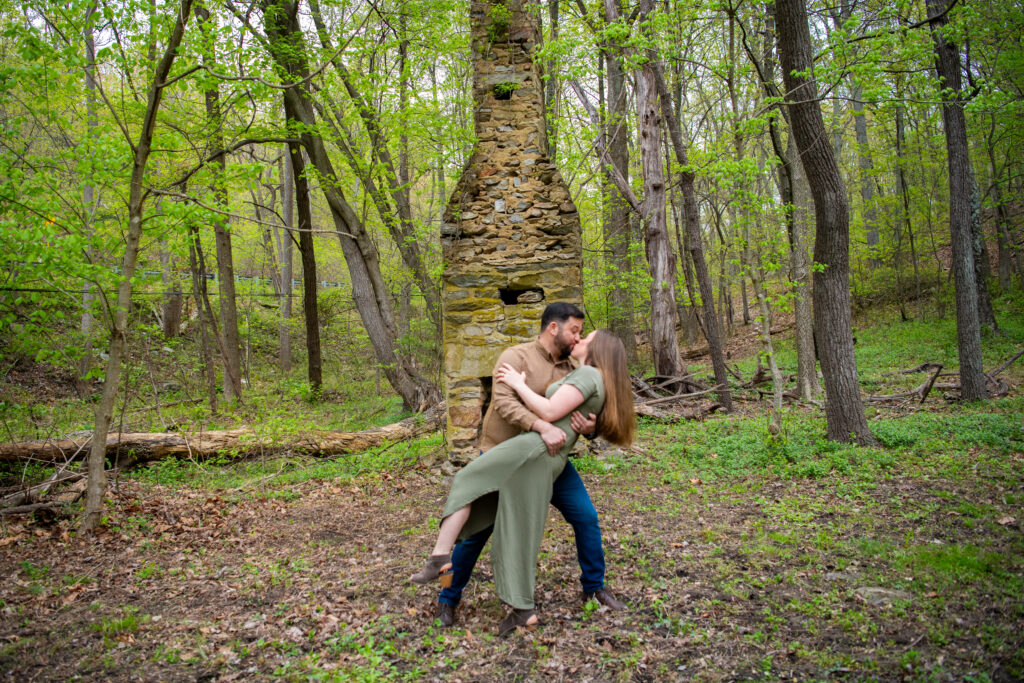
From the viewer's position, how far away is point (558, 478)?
3.57m

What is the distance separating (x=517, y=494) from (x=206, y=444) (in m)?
6.52

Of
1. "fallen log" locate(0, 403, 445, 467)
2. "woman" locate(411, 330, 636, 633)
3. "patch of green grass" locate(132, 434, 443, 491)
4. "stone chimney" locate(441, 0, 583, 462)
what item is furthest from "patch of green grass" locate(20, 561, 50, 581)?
"stone chimney" locate(441, 0, 583, 462)

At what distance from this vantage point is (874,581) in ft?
11.7

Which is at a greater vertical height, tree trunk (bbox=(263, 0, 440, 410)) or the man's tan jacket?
tree trunk (bbox=(263, 0, 440, 410))

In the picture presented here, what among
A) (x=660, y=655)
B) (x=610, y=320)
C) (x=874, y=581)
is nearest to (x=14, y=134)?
(x=660, y=655)

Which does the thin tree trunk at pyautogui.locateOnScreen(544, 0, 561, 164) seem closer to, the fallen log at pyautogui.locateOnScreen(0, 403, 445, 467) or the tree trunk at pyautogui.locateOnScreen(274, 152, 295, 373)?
the fallen log at pyautogui.locateOnScreen(0, 403, 445, 467)

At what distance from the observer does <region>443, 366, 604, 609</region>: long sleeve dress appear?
10.7 feet

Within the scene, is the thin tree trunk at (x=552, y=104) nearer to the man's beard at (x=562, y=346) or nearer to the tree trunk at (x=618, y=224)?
the tree trunk at (x=618, y=224)

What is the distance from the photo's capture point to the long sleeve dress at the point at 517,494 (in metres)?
3.27

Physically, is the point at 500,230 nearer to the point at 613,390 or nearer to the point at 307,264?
the point at 613,390

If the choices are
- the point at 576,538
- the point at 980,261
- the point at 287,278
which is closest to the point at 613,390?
the point at 576,538

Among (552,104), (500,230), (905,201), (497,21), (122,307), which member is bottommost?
(122,307)

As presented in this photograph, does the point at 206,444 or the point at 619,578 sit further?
the point at 206,444

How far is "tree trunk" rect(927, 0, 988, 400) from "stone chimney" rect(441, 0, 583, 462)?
19.2 ft
